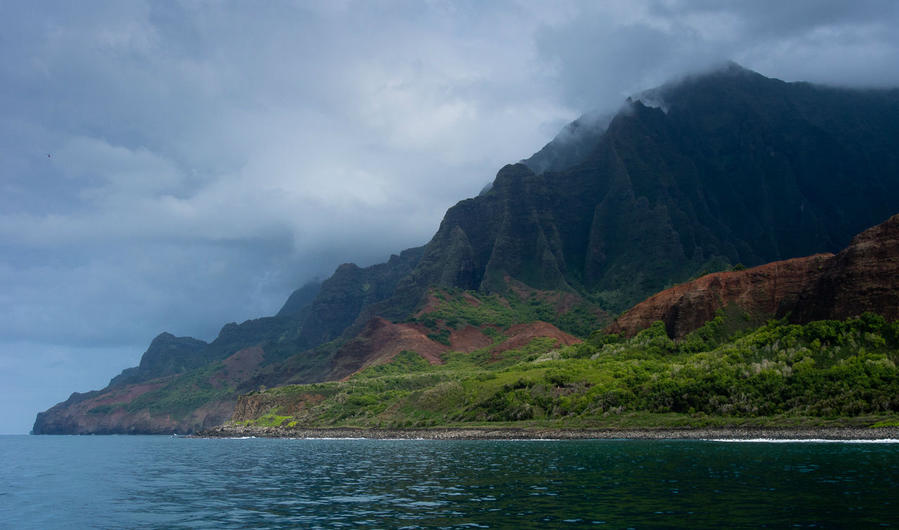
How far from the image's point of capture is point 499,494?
43781 mm

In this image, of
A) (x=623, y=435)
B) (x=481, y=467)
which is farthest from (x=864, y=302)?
(x=481, y=467)

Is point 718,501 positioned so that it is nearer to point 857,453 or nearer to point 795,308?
point 857,453

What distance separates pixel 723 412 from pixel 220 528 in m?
109

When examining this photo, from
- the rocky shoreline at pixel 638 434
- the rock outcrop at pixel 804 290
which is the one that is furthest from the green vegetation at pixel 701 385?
the rock outcrop at pixel 804 290

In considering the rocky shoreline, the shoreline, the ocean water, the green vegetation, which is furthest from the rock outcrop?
the ocean water

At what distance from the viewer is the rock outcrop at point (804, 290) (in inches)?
4978

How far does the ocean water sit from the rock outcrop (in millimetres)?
65170

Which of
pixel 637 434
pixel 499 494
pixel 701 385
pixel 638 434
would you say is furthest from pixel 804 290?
pixel 499 494

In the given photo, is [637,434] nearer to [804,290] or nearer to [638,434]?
[638,434]

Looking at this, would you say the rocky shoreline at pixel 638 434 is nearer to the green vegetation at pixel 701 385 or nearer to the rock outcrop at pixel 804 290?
the green vegetation at pixel 701 385

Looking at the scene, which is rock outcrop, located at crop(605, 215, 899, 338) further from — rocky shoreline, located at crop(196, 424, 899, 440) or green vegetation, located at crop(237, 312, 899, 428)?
rocky shoreline, located at crop(196, 424, 899, 440)

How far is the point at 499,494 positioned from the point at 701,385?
9899cm

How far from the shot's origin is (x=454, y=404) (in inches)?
7234

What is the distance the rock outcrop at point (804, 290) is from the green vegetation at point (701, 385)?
4.64 meters
